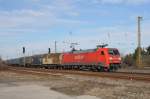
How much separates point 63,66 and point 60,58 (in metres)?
2.00

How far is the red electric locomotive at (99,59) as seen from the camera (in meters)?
41.1

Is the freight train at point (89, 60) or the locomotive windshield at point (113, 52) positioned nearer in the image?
the freight train at point (89, 60)

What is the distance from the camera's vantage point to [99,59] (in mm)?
42969

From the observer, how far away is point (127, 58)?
77.7m

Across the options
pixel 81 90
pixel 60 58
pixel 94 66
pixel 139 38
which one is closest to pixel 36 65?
pixel 60 58

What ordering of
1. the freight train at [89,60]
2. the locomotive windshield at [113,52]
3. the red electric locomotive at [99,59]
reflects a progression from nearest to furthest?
the red electric locomotive at [99,59]
the freight train at [89,60]
the locomotive windshield at [113,52]

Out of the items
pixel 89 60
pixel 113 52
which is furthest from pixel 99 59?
pixel 89 60

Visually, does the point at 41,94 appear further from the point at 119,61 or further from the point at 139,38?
the point at 139,38

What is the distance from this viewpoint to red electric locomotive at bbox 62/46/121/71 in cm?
4114

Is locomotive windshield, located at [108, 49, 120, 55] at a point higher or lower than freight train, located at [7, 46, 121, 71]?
higher

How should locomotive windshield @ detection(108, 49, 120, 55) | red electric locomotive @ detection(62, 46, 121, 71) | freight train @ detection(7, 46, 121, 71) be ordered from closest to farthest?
red electric locomotive @ detection(62, 46, 121, 71) < freight train @ detection(7, 46, 121, 71) < locomotive windshield @ detection(108, 49, 120, 55)

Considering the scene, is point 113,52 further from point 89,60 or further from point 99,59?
A: point 89,60

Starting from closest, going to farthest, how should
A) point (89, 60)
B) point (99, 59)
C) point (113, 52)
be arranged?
point (113, 52) < point (99, 59) < point (89, 60)

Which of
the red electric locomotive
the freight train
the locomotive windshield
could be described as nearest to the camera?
the red electric locomotive
